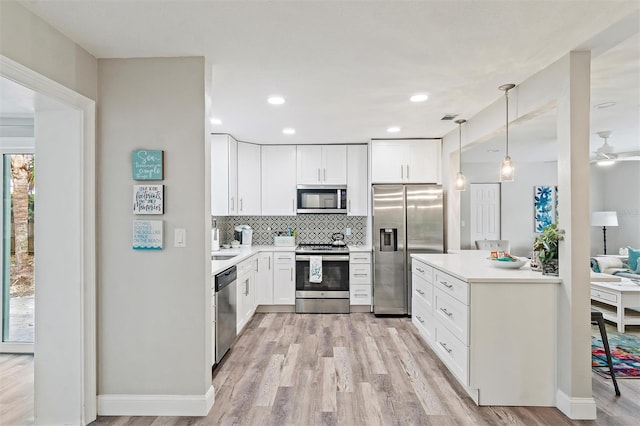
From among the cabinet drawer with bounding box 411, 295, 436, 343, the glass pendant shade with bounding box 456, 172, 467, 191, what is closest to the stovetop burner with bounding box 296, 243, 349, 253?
the cabinet drawer with bounding box 411, 295, 436, 343

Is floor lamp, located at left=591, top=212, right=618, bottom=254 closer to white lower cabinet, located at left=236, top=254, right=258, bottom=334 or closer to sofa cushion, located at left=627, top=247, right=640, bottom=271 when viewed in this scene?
sofa cushion, located at left=627, top=247, right=640, bottom=271

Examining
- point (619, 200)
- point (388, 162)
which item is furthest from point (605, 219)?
point (388, 162)

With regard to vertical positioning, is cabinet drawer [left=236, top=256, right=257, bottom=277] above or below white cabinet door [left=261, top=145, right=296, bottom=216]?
below

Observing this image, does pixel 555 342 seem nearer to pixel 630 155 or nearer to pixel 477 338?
pixel 477 338

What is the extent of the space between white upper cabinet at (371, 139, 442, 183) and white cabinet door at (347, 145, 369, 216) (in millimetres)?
334

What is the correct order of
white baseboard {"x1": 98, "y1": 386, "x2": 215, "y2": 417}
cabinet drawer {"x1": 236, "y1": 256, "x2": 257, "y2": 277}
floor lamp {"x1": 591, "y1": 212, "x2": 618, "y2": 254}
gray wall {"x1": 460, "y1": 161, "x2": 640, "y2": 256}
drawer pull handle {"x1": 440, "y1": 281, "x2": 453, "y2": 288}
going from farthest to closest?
gray wall {"x1": 460, "y1": 161, "x2": 640, "y2": 256} → floor lamp {"x1": 591, "y1": 212, "x2": 618, "y2": 254} → cabinet drawer {"x1": 236, "y1": 256, "x2": 257, "y2": 277} → drawer pull handle {"x1": 440, "y1": 281, "x2": 453, "y2": 288} → white baseboard {"x1": 98, "y1": 386, "x2": 215, "y2": 417}

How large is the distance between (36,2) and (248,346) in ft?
10.3

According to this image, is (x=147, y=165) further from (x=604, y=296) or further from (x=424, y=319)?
(x=604, y=296)

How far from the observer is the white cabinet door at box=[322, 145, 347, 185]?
5168 millimetres

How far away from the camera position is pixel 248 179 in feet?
16.7

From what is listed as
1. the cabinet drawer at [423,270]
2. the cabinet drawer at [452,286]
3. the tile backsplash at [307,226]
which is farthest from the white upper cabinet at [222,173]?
the cabinet drawer at [452,286]

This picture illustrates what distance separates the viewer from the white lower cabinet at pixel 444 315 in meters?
2.59

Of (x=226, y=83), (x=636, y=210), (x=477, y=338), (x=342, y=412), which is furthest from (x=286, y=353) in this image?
(x=636, y=210)

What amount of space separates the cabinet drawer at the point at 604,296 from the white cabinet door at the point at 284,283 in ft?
12.2
